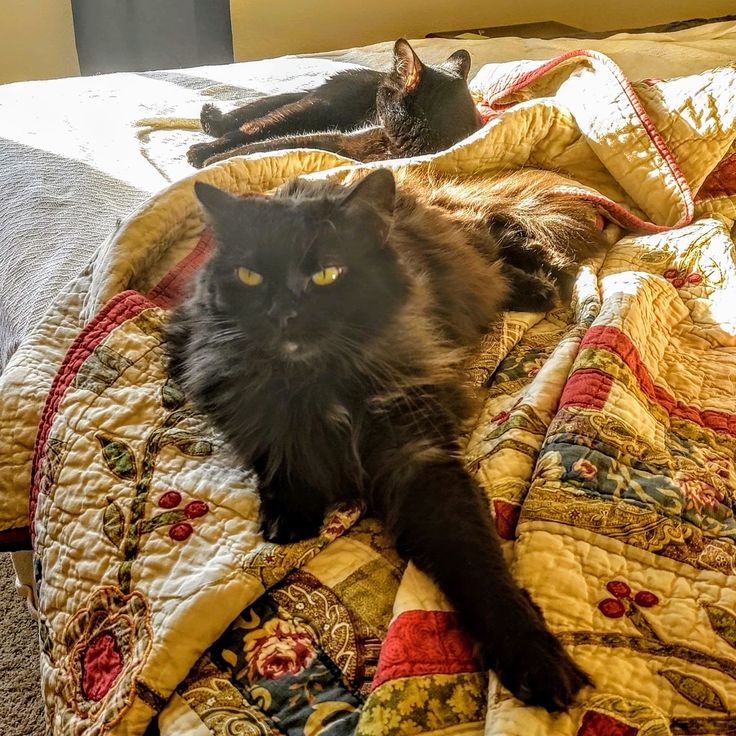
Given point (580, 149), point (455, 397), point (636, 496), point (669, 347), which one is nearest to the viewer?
point (636, 496)

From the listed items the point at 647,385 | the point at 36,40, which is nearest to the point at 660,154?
the point at 647,385

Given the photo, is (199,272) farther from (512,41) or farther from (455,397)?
(512,41)

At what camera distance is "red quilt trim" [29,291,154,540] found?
1.04 meters

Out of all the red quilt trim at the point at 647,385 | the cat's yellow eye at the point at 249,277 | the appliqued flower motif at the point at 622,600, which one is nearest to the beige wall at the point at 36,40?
the cat's yellow eye at the point at 249,277

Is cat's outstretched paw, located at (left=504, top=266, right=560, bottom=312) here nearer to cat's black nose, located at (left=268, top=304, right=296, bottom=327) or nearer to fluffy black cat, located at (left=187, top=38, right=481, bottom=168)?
cat's black nose, located at (left=268, top=304, right=296, bottom=327)

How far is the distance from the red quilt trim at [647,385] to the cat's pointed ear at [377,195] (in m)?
0.37

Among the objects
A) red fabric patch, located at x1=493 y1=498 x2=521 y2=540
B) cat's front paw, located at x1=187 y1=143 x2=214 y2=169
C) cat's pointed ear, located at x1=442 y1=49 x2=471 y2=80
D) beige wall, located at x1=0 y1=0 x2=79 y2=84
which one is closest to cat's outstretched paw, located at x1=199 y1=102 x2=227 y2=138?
cat's front paw, located at x1=187 y1=143 x2=214 y2=169

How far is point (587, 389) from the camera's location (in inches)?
39.4

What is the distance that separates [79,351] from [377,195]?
1.70ft

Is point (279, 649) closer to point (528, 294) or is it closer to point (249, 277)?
point (249, 277)

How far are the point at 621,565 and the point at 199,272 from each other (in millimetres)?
720

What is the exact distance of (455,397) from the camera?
1032 mm

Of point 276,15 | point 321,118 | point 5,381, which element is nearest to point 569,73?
point 321,118

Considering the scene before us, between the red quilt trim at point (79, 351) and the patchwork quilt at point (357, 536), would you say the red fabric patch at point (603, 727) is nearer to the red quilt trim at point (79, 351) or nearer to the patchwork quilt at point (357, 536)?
the patchwork quilt at point (357, 536)
